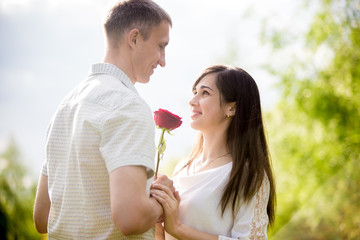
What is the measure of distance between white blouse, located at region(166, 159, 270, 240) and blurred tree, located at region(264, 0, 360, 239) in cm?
666

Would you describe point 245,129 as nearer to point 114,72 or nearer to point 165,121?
point 165,121

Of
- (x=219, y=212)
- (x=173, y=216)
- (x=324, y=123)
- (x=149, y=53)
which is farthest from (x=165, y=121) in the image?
(x=324, y=123)

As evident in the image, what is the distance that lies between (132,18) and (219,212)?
136cm

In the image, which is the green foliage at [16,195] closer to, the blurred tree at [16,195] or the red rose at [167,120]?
the blurred tree at [16,195]

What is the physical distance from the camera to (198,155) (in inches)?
123

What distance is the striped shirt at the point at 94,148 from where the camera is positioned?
144 cm

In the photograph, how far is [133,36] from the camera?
1.79 meters

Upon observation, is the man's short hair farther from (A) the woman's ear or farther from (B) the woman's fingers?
(A) the woman's ear

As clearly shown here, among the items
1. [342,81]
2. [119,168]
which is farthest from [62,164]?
[342,81]

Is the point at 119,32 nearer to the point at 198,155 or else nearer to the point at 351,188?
the point at 198,155

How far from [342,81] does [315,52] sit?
102 cm

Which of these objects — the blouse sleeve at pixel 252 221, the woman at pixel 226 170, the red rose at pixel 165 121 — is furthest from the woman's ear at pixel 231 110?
the red rose at pixel 165 121

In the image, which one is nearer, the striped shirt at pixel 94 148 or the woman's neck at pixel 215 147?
the striped shirt at pixel 94 148

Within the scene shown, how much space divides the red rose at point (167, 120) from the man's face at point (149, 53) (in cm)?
24
